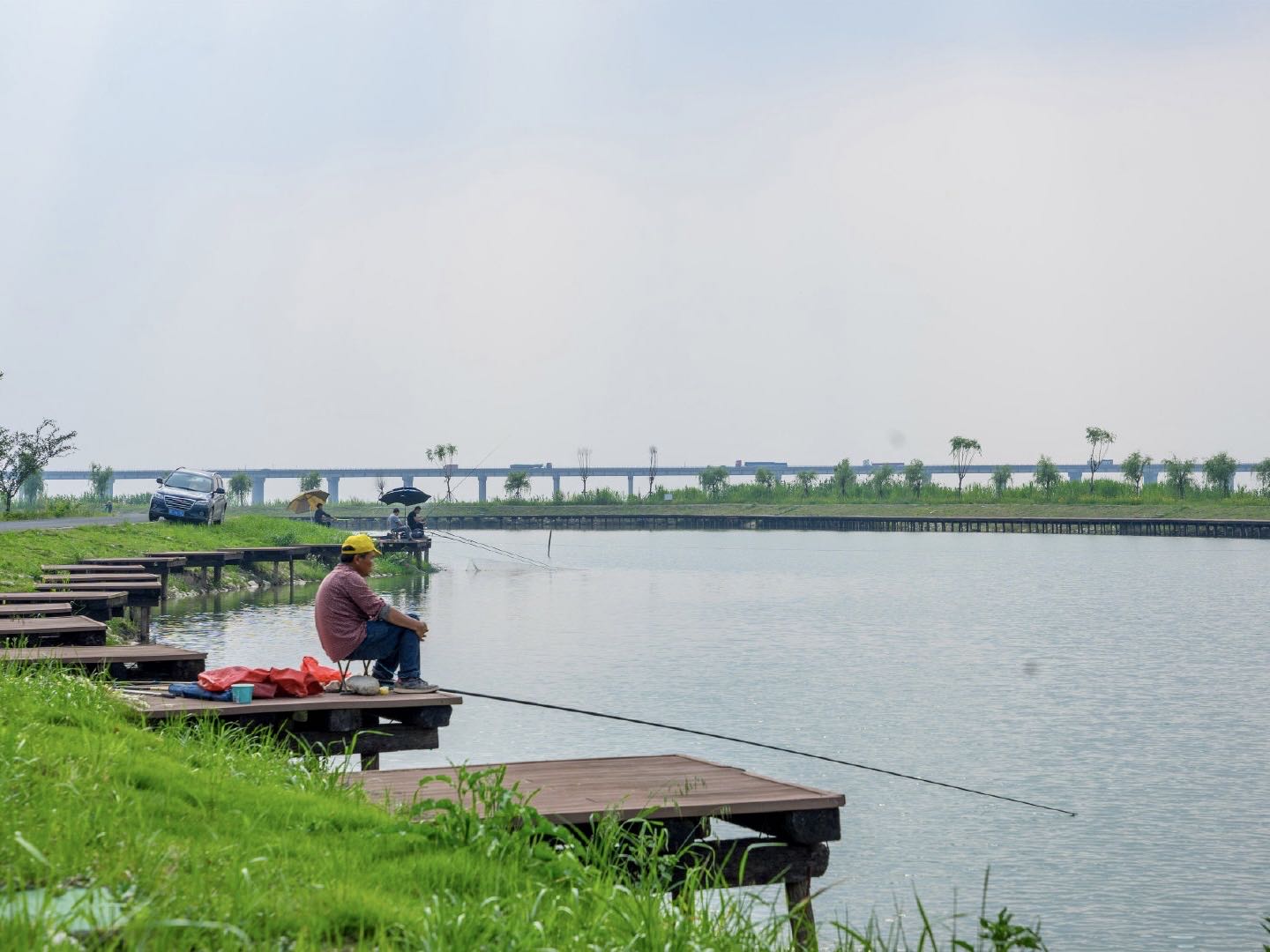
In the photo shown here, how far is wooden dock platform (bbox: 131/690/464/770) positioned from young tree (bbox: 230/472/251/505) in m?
103

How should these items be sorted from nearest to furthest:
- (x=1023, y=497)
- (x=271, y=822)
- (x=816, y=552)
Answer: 1. (x=271, y=822)
2. (x=816, y=552)
3. (x=1023, y=497)

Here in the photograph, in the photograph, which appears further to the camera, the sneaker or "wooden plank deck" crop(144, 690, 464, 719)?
the sneaker

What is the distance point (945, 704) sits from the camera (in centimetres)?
1870

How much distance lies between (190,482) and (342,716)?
1374 inches

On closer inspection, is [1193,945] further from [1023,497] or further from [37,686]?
[1023,497]

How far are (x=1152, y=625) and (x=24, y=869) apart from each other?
28.5 meters

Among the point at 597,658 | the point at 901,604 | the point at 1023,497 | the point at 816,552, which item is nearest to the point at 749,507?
the point at 1023,497

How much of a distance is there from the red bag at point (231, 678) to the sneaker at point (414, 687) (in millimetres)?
1068

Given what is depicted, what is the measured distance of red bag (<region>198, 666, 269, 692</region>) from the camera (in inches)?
378

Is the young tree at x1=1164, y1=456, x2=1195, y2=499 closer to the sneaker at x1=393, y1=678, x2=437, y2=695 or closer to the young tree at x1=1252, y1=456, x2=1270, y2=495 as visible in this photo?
the young tree at x1=1252, y1=456, x2=1270, y2=495

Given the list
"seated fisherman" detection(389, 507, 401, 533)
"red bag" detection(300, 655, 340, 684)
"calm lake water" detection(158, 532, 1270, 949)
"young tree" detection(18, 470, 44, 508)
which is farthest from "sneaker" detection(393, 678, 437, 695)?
"young tree" detection(18, 470, 44, 508)

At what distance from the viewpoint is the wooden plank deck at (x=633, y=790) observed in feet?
23.0

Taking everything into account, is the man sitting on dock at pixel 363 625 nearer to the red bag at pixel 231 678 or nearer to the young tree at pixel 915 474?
the red bag at pixel 231 678

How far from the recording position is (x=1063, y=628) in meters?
29.4
